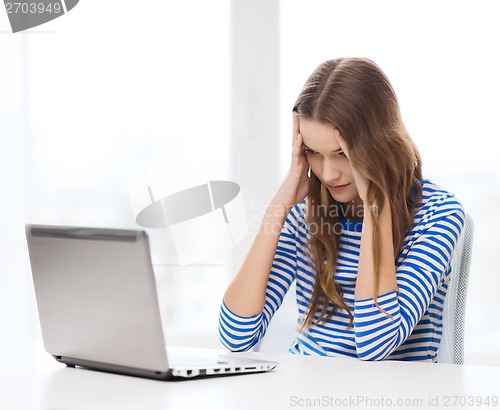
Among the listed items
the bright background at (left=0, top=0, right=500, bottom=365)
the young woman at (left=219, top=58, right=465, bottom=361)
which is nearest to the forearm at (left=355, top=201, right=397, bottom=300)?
the young woman at (left=219, top=58, right=465, bottom=361)

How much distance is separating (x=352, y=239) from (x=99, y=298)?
0.71 meters

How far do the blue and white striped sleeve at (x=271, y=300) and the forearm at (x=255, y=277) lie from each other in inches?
0.7

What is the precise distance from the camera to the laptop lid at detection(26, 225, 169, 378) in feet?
3.34

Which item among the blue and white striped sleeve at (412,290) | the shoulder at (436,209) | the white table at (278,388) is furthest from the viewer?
the shoulder at (436,209)

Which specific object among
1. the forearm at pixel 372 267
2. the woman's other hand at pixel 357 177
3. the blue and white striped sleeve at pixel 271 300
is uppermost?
the woman's other hand at pixel 357 177

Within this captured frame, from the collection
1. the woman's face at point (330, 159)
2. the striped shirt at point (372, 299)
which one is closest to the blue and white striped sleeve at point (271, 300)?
the striped shirt at point (372, 299)

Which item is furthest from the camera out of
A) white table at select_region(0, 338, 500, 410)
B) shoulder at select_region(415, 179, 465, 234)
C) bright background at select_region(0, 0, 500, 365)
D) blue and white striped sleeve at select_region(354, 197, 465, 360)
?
bright background at select_region(0, 0, 500, 365)

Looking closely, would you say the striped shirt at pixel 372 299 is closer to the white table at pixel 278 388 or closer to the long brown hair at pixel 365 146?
the long brown hair at pixel 365 146

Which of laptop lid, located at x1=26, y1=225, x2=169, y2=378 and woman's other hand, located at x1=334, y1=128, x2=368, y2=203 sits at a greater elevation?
woman's other hand, located at x1=334, y1=128, x2=368, y2=203

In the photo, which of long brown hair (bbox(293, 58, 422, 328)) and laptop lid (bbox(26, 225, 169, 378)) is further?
long brown hair (bbox(293, 58, 422, 328))

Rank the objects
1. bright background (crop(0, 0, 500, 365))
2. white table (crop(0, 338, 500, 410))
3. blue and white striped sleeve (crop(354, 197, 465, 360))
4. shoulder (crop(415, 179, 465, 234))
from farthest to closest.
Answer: bright background (crop(0, 0, 500, 365)) → shoulder (crop(415, 179, 465, 234)) → blue and white striped sleeve (crop(354, 197, 465, 360)) → white table (crop(0, 338, 500, 410))

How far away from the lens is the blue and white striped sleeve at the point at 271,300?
1520 millimetres

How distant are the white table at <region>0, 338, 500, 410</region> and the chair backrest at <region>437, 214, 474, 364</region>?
0.25 m

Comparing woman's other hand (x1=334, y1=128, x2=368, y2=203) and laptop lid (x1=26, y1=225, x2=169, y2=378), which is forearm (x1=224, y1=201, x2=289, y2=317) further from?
laptop lid (x1=26, y1=225, x2=169, y2=378)
